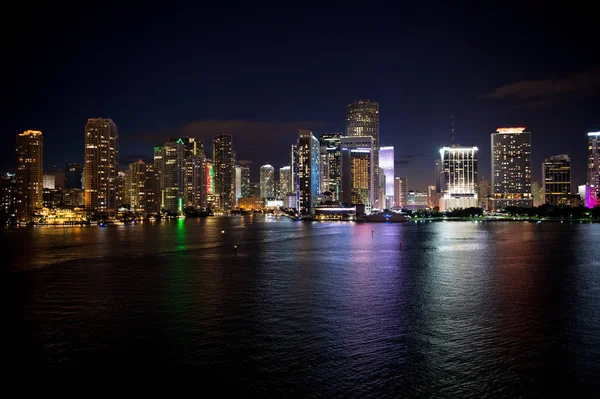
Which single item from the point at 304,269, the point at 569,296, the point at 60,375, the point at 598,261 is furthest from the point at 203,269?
the point at 598,261

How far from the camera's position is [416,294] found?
3231 cm

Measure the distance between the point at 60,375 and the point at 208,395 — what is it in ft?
20.1

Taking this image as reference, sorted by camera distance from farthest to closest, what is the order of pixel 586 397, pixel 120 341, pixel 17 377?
pixel 120 341
pixel 17 377
pixel 586 397

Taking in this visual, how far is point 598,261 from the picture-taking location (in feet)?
166

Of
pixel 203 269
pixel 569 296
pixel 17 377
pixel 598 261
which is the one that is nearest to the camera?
pixel 17 377

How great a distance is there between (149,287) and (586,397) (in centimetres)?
2823

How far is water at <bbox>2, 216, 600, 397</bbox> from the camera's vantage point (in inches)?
681

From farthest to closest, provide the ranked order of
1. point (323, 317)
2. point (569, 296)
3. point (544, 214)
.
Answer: point (544, 214), point (569, 296), point (323, 317)

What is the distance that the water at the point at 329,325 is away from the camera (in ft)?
56.7

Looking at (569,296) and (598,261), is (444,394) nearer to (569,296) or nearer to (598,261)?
(569,296)

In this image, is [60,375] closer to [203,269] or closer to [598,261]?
[203,269]

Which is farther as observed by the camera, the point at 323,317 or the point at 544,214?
the point at 544,214

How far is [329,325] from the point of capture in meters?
24.0

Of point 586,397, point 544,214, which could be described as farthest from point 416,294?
point 544,214
